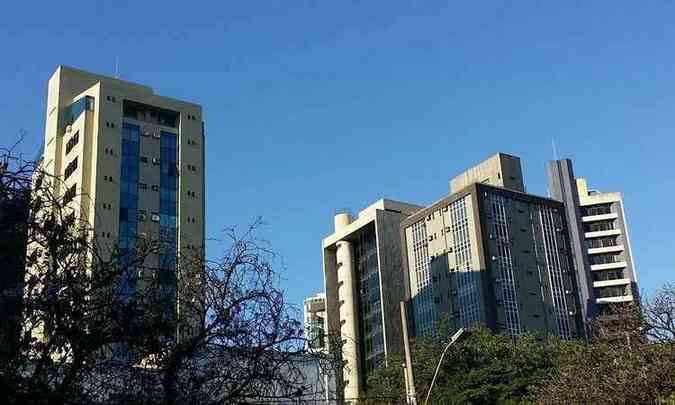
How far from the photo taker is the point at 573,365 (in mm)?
35312

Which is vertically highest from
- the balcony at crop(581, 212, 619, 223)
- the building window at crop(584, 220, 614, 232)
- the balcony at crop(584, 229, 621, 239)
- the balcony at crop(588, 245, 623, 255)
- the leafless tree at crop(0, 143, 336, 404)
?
the balcony at crop(581, 212, 619, 223)

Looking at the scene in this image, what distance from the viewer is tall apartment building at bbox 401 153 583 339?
81312 millimetres

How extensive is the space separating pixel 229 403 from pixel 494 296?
237 feet

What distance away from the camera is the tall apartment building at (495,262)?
267 ft

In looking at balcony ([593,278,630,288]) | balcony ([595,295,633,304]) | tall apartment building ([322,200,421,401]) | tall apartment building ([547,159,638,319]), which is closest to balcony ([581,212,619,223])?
tall apartment building ([547,159,638,319])

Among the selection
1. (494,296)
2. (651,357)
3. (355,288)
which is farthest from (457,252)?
(651,357)

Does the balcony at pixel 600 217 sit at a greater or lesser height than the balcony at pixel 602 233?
greater

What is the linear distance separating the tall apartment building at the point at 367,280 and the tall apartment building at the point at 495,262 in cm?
645

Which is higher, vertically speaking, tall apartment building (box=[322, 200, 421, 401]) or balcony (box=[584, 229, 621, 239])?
balcony (box=[584, 229, 621, 239])

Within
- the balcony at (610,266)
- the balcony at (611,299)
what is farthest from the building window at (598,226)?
the balcony at (611,299)

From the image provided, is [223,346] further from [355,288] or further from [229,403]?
[355,288]

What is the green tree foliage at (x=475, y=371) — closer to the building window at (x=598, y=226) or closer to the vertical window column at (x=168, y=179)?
the vertical window column at (x=168, y=179)

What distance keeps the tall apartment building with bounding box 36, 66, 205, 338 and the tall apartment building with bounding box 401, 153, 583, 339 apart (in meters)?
24.8

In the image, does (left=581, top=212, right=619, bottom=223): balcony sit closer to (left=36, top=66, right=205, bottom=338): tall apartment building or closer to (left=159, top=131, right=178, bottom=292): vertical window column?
(left=36, top=66, right=205, bottom=338): tall apartment building
